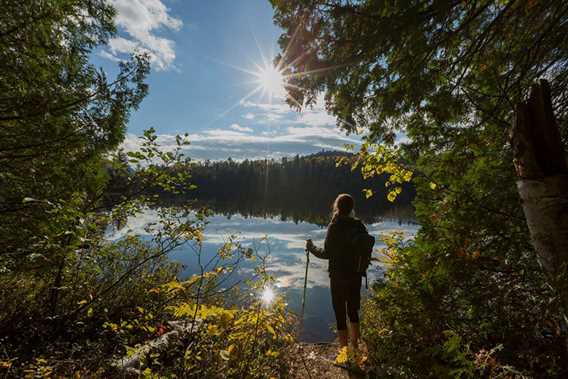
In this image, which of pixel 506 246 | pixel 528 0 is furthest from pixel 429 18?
pixel 506 246

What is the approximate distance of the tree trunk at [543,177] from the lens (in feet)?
4.38

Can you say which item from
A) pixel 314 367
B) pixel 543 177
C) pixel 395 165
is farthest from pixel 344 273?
pixel 543 177

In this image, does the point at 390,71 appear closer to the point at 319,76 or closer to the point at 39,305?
the point at 319,76

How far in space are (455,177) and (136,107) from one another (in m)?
3.83

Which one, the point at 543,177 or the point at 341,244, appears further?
the point at 341,244

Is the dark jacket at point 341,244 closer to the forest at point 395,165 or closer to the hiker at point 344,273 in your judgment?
the hiker at point 344,273

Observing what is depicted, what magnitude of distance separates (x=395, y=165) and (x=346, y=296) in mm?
2058

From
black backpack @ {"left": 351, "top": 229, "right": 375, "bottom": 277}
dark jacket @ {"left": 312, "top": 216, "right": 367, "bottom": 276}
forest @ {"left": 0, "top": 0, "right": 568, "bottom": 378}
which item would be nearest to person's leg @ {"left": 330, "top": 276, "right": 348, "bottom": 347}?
dark jacket @ {"left": 312, "top": 216, "right": 367, "bottom": 276}

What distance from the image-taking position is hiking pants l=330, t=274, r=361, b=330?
3.58 m

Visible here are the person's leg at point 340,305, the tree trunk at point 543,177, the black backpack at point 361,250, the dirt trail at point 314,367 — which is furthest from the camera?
the dirt trail at point 314,367

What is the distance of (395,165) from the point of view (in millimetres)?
2580

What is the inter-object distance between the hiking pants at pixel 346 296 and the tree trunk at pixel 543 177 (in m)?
2.41

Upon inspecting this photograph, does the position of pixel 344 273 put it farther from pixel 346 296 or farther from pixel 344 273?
pixel 346 296

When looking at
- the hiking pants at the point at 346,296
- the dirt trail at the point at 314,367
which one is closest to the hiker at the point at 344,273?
the hiking pants at the point at 346,296
